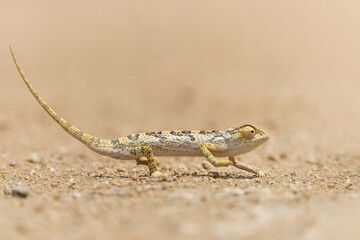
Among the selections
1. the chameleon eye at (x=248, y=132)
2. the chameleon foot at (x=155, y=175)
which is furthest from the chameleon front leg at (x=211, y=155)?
the chameleon foot at (x=155, y=175)

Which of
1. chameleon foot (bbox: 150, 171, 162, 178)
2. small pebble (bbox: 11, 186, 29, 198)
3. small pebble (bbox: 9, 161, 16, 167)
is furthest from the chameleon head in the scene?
small pebble (bbox: 9, 161, 16, 167)

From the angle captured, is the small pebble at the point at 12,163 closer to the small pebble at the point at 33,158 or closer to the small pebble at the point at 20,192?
the small pebble at the point at 33,158

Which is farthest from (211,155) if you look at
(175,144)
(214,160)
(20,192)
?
(20,192)

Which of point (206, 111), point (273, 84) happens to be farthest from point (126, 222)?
point (273, 84)

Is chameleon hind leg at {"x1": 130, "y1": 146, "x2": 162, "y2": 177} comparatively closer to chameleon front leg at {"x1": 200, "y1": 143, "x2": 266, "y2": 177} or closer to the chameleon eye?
chameleon front leg at {"x1": 200, "y1": 143, "x2": 266, "y2": 177}

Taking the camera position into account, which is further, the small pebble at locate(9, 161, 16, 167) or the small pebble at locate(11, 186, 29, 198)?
the small pebble at locate(9, 161, 16, 167)

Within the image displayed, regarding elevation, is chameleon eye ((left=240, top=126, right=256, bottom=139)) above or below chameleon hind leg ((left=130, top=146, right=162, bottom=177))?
above

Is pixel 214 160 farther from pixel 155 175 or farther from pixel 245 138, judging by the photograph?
pixel 155 175
